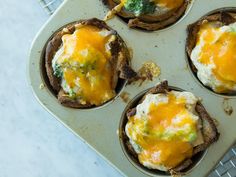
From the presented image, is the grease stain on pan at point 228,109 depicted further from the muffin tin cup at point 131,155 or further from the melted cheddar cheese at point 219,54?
the muffin tin cup at point 131,155

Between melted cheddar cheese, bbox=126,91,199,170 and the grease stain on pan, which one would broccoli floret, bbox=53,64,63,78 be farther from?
the grease stain on pan

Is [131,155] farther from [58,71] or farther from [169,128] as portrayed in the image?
[58,71]

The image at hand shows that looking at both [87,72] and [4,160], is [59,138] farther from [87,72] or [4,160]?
[87,72]

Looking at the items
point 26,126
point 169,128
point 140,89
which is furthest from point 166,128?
point 26,126

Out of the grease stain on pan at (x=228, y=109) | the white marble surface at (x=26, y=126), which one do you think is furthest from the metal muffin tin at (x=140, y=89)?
the white marble surface at (x=26, y=126)

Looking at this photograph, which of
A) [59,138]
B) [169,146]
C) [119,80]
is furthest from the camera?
[59,138]

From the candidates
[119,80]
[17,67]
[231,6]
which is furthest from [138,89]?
[17,67]
